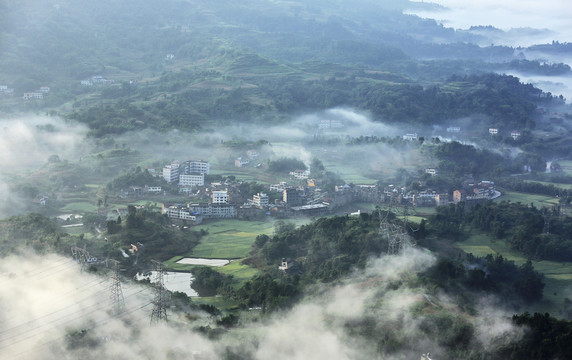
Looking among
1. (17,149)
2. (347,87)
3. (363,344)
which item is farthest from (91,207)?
(347,87)

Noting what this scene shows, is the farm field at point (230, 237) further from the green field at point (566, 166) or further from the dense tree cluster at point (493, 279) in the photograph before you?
the green field at point (566, 166)

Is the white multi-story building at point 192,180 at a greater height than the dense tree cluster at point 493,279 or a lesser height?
greater

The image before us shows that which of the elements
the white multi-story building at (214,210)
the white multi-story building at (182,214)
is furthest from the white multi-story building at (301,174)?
the white multi-story building at (182,214)

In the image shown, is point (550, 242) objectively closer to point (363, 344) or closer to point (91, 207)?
point (363, 344)

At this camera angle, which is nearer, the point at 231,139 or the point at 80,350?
the point at 80,350

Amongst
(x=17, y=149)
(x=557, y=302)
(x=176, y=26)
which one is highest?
(x=176, y=26)
